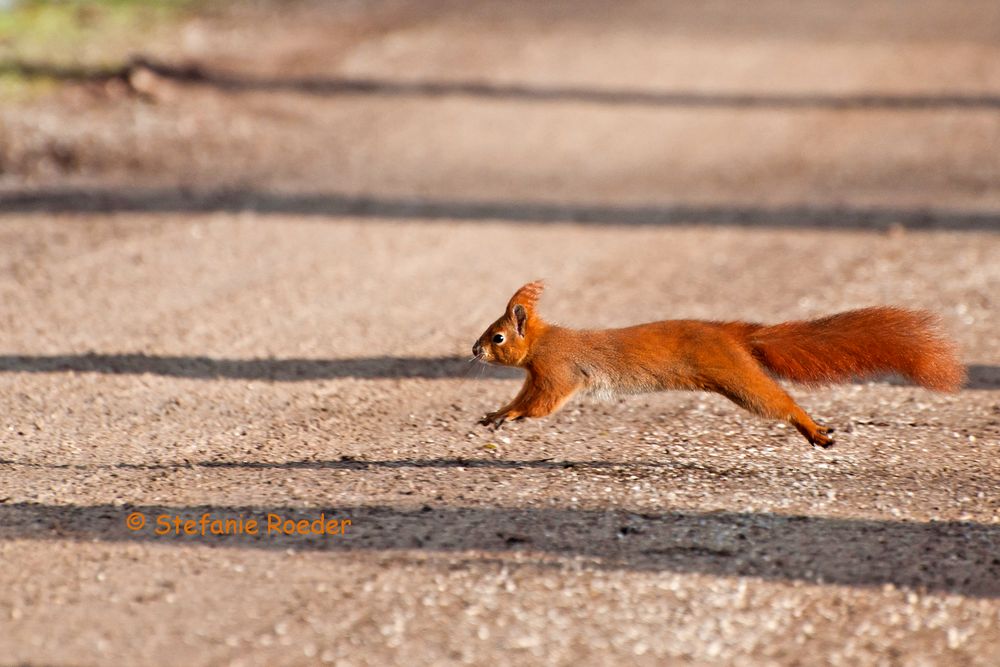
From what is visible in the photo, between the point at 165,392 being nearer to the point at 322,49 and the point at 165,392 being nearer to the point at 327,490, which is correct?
the point at 327,490

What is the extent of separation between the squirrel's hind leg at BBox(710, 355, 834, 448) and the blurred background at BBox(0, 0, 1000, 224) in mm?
4353

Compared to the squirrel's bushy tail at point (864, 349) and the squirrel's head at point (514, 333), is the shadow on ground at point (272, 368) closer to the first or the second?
the squirrel's head at point (514, 333)

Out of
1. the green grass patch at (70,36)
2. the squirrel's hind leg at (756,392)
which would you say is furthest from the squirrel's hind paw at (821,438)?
the green grass patch at (70,36)

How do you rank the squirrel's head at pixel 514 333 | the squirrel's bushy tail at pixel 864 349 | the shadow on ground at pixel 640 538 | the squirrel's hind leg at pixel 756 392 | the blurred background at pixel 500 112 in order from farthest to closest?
the blurred background at pixel 500 112
the squirrel's head at pixel 514 333
the squirrel's hind leg at pixel 756 392
the squirrel's bushy tail at pixel 864 349
the shadow on ground at pixel 640 538

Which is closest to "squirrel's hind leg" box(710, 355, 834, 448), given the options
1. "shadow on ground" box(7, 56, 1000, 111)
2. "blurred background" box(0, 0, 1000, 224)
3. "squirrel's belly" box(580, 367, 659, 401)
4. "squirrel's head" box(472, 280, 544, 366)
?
"squirrel's belly" box(580, 367, 659, 401)

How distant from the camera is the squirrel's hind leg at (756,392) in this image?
17.4 feet

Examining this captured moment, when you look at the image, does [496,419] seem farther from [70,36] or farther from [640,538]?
[70,36]

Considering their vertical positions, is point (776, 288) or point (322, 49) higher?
point (322, 49)

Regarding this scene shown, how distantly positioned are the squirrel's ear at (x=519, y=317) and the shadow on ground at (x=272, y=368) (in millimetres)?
1228

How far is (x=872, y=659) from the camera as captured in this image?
410 cm

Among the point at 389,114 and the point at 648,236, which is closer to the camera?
the point at 648,236

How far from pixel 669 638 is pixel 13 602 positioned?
2293 mm

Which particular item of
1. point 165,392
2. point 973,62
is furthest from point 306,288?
point 973,62

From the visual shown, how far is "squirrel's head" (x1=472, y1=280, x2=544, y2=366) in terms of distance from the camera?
5.55m
